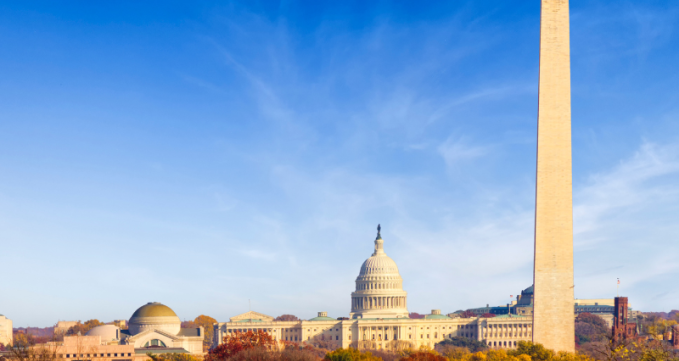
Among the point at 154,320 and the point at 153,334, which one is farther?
the point at 154,320

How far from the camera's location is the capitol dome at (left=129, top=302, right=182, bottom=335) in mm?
154000

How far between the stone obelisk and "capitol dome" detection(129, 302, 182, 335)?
110 m

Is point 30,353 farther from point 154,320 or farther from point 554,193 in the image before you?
point 154,320

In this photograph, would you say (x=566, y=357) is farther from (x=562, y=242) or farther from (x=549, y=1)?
(x=549, y=1)

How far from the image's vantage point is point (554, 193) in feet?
177

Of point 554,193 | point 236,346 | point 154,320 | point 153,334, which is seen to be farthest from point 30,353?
point 154,320

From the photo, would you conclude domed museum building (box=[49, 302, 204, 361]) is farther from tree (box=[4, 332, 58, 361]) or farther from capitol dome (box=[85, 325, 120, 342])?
tree (box=[4, 332, 58, 361])

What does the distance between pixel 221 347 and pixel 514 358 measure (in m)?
39.2

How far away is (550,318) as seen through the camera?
54312mm

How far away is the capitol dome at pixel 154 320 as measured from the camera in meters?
154

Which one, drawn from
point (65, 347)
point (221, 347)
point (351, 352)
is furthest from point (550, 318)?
point (65, 347)

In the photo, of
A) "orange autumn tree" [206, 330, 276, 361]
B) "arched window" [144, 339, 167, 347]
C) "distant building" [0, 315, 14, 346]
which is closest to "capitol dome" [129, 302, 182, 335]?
"arched window" [144, 339, 167, 347]

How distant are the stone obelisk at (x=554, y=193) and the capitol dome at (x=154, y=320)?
360ft

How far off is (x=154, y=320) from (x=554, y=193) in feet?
374
